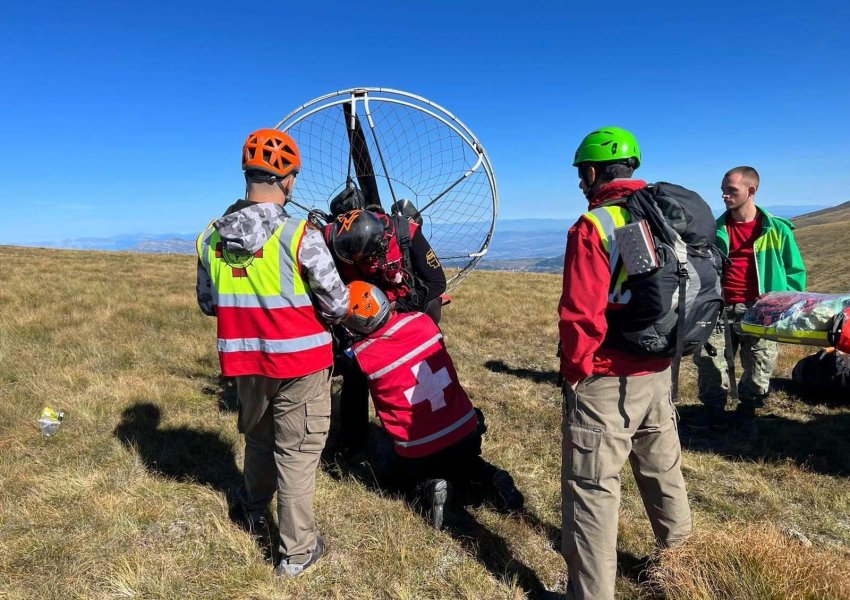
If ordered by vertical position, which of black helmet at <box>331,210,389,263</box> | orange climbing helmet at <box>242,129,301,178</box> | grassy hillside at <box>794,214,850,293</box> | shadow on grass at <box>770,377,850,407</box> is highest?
orange climbing helmet at <box>242,129,301,178</box>

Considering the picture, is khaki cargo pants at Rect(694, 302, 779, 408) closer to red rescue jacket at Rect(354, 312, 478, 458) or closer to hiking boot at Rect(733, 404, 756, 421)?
hiking boot at Rect(733, 404, 756, 421)

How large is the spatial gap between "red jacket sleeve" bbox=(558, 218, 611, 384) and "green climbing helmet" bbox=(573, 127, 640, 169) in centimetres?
48

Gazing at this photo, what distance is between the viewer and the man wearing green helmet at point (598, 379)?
256 centimetres

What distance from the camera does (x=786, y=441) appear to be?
212 inches

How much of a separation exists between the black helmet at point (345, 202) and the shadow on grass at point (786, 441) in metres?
4.34

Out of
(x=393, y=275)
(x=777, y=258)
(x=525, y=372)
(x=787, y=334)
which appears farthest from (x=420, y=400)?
(x=525, y=372)

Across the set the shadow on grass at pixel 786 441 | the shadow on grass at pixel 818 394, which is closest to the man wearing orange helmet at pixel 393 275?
the shadow on grass at pixel 786 441

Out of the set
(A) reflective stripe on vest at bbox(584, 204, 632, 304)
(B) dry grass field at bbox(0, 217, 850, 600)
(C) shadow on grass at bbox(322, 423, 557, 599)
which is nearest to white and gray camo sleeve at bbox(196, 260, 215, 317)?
(B) dry grass field at bbox(0, 217, 850, 600)

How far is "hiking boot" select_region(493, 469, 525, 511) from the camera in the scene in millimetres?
4074

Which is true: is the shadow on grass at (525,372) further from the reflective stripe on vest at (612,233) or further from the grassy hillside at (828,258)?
the grassy hillside at (828,258)

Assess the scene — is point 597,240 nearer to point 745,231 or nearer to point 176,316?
point 745,231

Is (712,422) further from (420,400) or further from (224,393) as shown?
(224,393)

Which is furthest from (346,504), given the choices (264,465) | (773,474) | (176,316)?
(176,316)

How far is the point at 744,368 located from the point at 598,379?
161 inches
